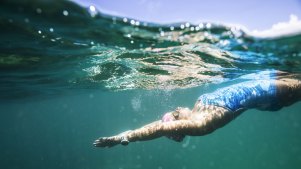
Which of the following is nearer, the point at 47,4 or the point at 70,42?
the point at 47,4

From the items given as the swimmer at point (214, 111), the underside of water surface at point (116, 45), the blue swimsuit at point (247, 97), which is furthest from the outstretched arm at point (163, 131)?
the underside of water surface at point (116, 45)

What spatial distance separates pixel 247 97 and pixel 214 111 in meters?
1.83

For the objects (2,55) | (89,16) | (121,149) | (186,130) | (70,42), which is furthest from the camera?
(121,149)

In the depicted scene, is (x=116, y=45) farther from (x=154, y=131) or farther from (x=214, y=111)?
(x=154, y=131)

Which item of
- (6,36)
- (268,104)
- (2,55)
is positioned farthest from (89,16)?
(2,55)

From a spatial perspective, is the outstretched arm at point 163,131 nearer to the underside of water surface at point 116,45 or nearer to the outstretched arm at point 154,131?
the outstretched arm at point 154,131

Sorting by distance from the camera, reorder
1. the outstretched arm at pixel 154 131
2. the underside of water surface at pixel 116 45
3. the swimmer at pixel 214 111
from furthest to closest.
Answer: the underside of water surface at pixel 116 45 → the swimmer at pixel 214 111 → the outstretched arm at pixel 154 131

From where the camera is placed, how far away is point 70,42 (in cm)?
1309

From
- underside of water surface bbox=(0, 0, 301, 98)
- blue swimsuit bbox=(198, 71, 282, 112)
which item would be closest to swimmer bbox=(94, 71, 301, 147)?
blue swimsuit bbox=(198, 71, 282, 112)

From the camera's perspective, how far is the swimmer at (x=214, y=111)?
273 inches

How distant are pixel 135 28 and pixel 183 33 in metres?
2.06

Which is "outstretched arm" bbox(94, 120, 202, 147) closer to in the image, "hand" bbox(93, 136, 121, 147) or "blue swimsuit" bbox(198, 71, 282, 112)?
"hand" bbox(93, 136, 121, 147)

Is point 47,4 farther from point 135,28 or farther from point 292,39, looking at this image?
point 292,39

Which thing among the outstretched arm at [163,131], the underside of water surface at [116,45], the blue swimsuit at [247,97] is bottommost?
the outstretched arm at [163,131]
